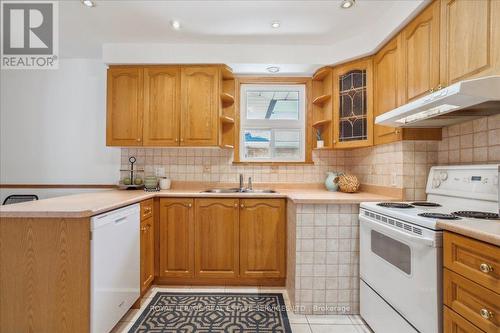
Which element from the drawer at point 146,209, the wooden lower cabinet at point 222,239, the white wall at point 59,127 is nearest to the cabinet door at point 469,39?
the wooden lower cabinet at point 222,239

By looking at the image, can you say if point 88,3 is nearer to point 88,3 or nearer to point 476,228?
point 88,3

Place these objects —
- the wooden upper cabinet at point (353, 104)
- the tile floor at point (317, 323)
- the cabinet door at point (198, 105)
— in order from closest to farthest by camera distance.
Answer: the tile floor at point (317, 323)
the wooden upper cabinet at point (353, 104)
the cabinet door at point (198, 105)

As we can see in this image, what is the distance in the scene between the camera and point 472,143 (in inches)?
67.5

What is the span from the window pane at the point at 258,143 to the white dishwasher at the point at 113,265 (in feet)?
4.97

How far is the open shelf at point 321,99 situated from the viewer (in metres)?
2.77

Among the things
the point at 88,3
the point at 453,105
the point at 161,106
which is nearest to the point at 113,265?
the point at 161,106

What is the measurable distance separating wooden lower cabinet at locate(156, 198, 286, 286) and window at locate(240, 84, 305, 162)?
2.66ft

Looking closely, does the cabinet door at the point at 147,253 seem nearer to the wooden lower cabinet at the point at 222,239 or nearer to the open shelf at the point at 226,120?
the wooden lower cabinet at the point at 222,239

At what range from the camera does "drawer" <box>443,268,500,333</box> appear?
93 cm

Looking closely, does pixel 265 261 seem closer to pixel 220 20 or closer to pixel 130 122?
pixel 130 122

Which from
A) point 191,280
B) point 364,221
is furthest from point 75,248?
point 364,221

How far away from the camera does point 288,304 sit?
2225 millimetres

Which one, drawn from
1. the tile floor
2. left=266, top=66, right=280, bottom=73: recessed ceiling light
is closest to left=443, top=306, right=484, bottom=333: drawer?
the tile floor

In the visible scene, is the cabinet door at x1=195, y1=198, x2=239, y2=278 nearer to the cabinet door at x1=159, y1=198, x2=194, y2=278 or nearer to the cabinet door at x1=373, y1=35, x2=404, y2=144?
the cabinet door at x1=159, y1=198, x2=194, y2=278
